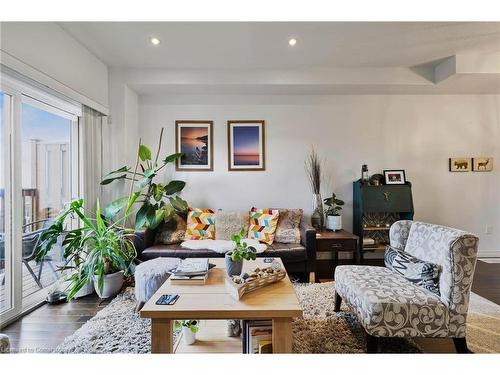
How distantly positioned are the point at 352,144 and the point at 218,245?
2501 millimetres

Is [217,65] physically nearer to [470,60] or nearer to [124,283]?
[124,283]

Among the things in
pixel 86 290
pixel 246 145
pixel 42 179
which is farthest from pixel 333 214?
pixel 42 179

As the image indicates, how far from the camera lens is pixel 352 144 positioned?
149 inches

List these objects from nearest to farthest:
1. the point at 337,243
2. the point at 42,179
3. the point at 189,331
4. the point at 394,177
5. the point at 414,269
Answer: the point at 189,331 → the point at 414,269 → the point at 42,179 → the point at 337,243 → the point at 394,177

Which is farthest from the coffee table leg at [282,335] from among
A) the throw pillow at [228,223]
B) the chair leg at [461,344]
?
the throw pillow at [228,223]

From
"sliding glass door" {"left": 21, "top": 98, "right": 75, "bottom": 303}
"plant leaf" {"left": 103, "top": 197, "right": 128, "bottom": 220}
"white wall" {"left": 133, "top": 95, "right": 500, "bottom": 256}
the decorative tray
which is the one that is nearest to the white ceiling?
"white wall" {"left": 133, "top": 95, "right": 500, "bottom": 256}

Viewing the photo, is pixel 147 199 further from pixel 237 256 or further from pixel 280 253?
pixel 237 256

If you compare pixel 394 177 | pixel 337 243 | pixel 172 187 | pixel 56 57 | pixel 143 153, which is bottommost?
pixel 337 243

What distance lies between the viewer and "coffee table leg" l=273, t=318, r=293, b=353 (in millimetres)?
1365

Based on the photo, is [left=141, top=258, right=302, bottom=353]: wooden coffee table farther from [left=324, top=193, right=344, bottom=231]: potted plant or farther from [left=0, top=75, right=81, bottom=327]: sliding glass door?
[left=324, top=193, right=344, bottom=231]: potted plant

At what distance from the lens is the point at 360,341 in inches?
71.8

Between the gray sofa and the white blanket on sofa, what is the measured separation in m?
0.04

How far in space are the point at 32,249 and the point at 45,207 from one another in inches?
17.1
